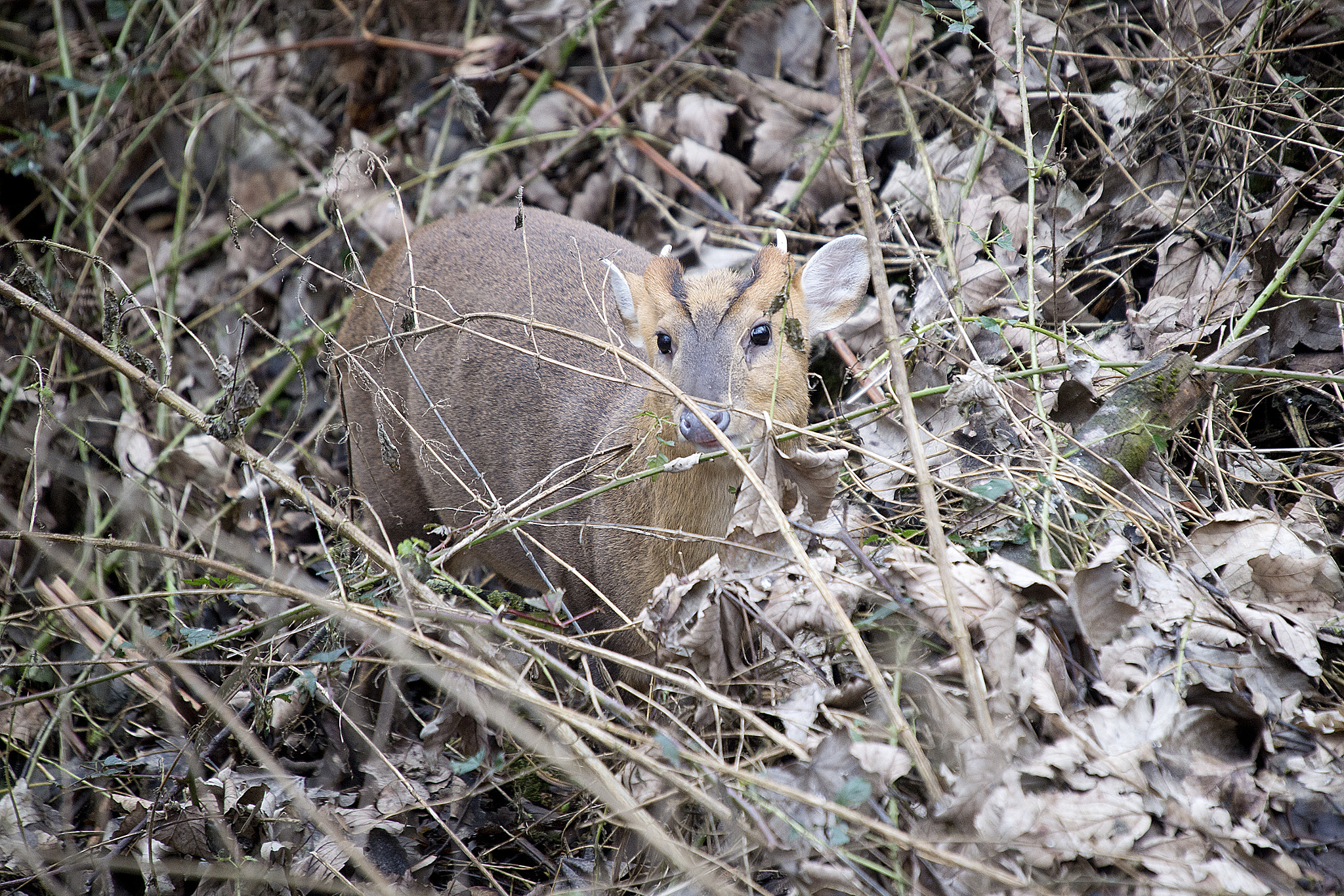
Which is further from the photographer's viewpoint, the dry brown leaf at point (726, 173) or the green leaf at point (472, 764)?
the dry brown leaf at point (726, 173)

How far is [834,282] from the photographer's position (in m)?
3.66

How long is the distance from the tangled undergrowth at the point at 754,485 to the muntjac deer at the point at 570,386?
1.06 ft

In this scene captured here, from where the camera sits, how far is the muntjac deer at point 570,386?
3289mm

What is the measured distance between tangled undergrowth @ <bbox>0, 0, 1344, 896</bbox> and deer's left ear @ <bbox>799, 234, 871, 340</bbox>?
0.24 meters

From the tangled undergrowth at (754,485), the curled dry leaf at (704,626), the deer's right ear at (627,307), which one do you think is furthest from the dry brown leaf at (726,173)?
the curled dry leaf at (704,626)

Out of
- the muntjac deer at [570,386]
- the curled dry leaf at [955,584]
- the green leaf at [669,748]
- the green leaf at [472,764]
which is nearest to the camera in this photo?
the green leaf at [669,748]

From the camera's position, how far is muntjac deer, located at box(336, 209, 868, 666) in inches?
129

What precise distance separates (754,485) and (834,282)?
141cm

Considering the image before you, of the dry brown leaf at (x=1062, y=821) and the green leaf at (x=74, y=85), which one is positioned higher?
the green leaf at (x=74, y=85)

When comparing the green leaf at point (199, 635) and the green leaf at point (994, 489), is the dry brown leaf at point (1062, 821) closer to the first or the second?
the green leaf at point (994, 489)

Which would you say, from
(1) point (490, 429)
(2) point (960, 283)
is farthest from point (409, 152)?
(2) point (960, 283)

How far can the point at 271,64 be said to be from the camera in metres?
6.66

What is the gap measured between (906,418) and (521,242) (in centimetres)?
258

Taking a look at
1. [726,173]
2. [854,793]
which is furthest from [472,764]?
[726,173]
